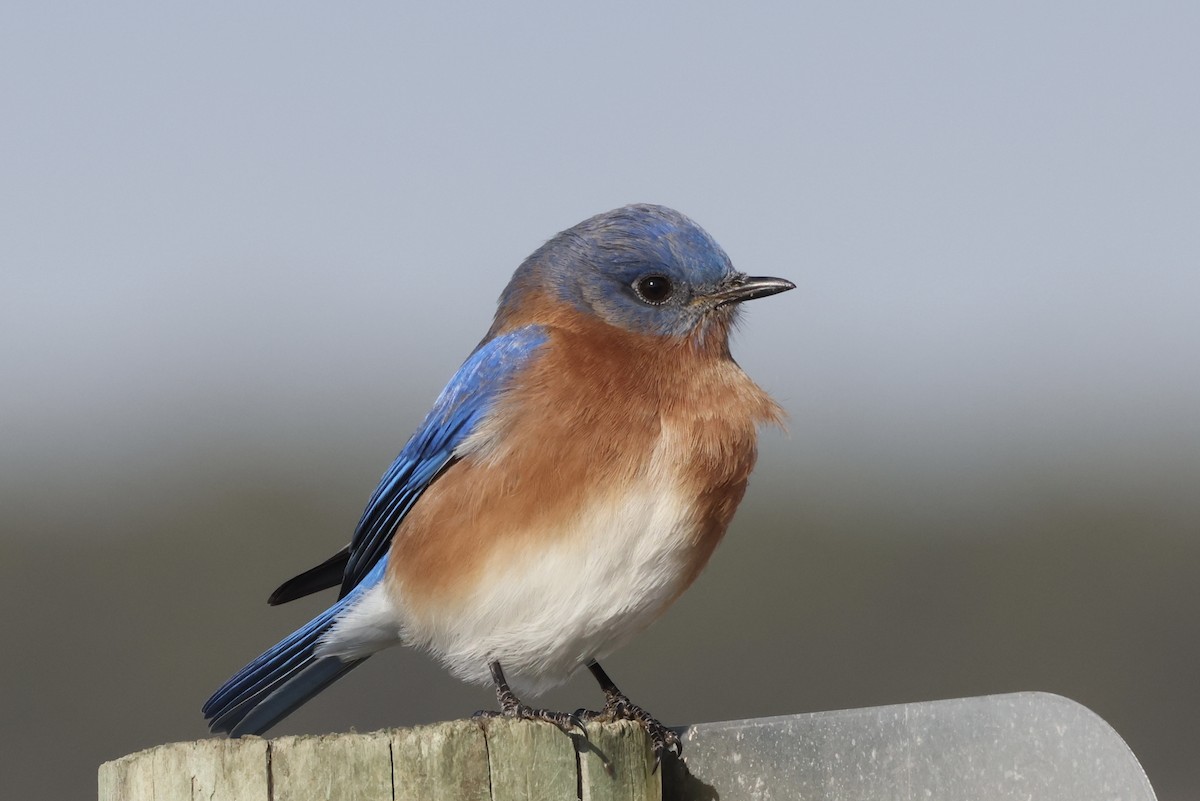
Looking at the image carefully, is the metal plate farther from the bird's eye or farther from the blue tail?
the bird's eye

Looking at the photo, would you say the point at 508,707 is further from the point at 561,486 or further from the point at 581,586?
the point at 561,486

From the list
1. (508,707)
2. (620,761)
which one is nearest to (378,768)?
(620,761)

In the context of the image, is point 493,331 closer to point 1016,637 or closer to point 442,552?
point 442,552

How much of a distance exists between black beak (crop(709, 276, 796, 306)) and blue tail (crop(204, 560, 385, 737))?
1818 millimetres

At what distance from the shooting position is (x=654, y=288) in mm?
6531

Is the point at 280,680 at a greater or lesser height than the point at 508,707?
greater

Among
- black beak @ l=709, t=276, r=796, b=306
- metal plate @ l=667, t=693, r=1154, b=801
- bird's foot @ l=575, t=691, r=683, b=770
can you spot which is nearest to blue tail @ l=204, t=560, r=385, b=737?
bird's foot @ l=575, t=691, r=683, b=770

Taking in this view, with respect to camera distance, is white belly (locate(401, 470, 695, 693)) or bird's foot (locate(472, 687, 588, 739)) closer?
bird's foot (locate(472, 687, 588, 739))

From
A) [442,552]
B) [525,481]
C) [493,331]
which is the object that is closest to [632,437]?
[525,481]

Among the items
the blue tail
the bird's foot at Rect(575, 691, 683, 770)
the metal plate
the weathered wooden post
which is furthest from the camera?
the blue tail

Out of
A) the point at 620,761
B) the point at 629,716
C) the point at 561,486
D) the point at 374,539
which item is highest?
the point at 561,486

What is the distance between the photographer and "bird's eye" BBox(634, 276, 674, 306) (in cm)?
652

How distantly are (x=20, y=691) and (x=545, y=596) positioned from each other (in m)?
8.98

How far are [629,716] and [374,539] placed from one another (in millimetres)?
1614
